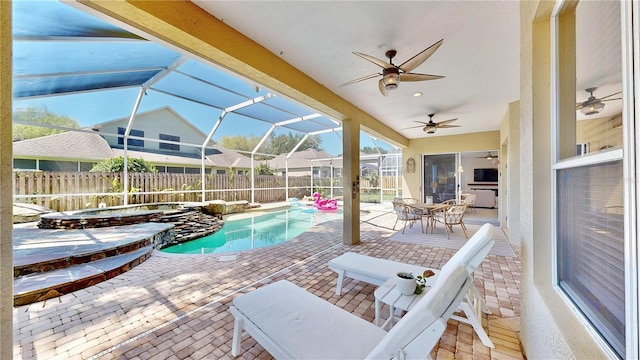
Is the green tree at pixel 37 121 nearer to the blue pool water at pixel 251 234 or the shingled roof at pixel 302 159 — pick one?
the blue pool water at pixel 251 234

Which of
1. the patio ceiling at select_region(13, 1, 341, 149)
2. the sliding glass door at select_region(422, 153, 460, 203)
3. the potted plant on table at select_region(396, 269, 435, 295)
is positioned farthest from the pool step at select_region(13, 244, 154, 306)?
the sliding glass door at select_region(422, 153, 460, 203)

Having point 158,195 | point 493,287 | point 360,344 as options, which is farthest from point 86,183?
point 493,287

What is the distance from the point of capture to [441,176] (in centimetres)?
944

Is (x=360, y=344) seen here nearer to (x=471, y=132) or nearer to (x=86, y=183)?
(x=471, y=132)

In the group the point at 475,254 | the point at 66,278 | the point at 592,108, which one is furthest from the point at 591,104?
the point at 66,278

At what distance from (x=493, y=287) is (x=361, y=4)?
3.88 meters

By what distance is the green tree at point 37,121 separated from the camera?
6.14 meters

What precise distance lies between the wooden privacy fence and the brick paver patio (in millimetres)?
5895

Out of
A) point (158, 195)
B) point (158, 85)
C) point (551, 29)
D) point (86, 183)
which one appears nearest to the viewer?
point (551, 29)

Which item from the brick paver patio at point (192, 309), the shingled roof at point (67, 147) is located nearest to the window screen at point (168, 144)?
the shingled roof at point (67, 147)

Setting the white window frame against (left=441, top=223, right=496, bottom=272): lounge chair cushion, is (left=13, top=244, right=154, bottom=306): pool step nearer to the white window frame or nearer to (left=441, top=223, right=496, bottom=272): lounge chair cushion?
(left=441, top=223, right=496, bottom=272): lounge chair cushion

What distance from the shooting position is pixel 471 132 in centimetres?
844

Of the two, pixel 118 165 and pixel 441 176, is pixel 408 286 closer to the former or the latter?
pixel 441 176

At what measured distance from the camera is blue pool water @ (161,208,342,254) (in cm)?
620
